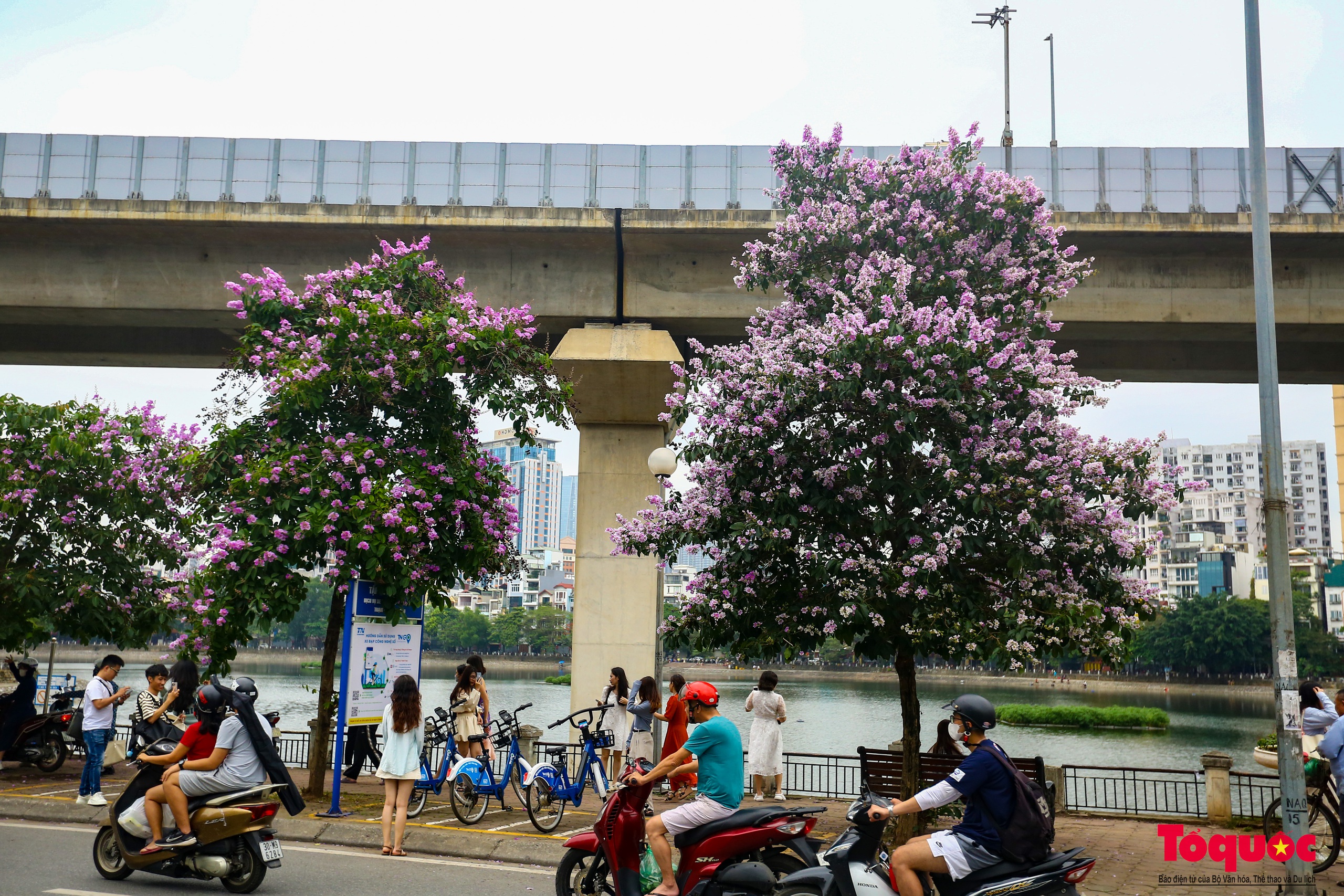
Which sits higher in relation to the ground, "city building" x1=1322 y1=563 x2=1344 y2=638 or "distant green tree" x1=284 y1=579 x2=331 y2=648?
"city building" x1=1322 y1=563 x2=1344 y2=638

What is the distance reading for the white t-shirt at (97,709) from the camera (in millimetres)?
11938

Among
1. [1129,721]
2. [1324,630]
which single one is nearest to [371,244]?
[1129,721]

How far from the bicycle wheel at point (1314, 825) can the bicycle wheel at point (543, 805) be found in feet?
21.3

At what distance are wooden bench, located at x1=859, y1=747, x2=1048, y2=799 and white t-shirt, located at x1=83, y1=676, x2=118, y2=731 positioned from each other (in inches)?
318

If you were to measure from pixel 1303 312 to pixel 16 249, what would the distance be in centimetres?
1973

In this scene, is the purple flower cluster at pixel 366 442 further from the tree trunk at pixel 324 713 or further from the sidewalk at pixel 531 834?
the sidewalk at pixel 531 834

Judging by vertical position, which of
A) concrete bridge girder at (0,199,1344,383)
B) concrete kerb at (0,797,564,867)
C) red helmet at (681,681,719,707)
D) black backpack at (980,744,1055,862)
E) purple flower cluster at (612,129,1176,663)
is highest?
concrete bridge girder at (0,199,1344,383)

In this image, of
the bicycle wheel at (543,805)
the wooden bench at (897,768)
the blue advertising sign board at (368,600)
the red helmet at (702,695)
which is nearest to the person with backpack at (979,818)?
the red helmet at (702,695)

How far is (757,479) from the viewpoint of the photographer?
1018 cm

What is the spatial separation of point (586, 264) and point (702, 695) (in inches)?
452

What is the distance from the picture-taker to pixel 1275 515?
8883mm

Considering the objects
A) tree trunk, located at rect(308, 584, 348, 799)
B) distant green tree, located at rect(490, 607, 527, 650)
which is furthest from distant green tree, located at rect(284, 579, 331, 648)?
tree trunk, located at rect(308, 584, 348, 799)

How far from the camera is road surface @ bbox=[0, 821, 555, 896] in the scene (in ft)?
26.2

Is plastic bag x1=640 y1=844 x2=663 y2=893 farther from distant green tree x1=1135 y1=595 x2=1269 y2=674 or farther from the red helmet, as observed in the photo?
distant green tree x1=1135 y1=595 x2=1269 y2=674
